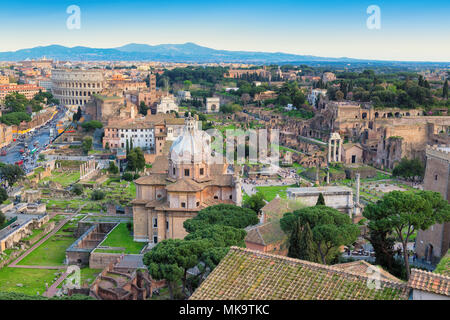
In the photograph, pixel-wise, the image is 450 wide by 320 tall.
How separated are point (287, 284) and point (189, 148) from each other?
18.8 metres

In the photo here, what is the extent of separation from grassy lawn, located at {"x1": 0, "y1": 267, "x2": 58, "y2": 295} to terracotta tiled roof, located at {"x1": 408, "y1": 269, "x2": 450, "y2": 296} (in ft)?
63.8

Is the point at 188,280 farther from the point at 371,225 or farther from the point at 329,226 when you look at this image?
the point at 371,225

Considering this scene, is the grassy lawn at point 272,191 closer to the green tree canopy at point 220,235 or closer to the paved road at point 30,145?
the green tree canopy at point 220,235

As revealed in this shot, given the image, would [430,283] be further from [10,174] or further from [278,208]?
[10,174]

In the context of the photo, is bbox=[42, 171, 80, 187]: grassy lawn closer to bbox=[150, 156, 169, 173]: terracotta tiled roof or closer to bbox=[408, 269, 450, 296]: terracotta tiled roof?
bbox=[150, 156, 169, 173]: terracotta tiled roof

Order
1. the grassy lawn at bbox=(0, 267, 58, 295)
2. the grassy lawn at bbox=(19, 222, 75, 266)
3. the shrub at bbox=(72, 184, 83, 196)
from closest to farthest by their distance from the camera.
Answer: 1. the grassy lawn at bbox=(0, 267, 58, 295)
2. the grassy lawn at bbox=(19, 222, 75, 266)
3. the shrub at bbox=(72, 184, 83, 196)

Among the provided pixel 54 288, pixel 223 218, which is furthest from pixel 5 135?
pixel 223 218

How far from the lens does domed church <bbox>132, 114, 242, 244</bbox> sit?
94.8 feet

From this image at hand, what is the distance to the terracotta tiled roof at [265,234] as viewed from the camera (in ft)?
83.0

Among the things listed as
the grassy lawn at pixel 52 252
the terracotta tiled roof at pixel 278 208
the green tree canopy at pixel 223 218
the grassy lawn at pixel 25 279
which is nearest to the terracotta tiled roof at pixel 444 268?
the green tree canopy at pixel 223 218

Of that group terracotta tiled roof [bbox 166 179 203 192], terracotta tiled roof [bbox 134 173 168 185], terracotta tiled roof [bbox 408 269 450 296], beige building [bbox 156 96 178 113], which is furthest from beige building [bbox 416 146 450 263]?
beige building [bbox 156 96 178 113]

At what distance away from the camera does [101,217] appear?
3562 centimetres

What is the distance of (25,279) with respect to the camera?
26422 millimetres
